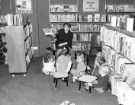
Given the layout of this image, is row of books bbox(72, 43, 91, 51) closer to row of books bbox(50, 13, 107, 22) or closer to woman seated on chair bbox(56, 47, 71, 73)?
row of books bbox(50, 13, 107, 22)

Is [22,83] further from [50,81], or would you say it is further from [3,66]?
[3,66]

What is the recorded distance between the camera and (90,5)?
773cm

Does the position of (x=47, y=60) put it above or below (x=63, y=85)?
above

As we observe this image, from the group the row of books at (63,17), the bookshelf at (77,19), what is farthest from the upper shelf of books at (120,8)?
the row of books at (63,17)

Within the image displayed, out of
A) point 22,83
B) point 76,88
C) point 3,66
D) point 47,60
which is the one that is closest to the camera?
point 76,88

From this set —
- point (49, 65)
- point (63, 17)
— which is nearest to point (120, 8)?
point (63, 17)

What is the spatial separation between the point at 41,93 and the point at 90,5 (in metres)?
4.25

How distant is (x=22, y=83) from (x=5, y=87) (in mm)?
433

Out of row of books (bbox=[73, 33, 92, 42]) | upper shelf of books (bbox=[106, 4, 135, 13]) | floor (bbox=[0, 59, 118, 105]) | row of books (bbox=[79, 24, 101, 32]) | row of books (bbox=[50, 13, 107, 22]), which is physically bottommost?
floor (bbox=[0, 59, 118, 105])

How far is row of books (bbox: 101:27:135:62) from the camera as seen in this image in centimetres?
399

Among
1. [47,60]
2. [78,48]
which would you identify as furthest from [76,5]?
[47,60]

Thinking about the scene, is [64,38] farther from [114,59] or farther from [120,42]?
[120,42]

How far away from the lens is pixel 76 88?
498 centimetres

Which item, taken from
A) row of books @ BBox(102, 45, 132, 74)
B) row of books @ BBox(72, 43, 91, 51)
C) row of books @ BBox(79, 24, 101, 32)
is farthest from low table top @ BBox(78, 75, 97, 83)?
row of books @ BBox(79, 24, 101, 32)
